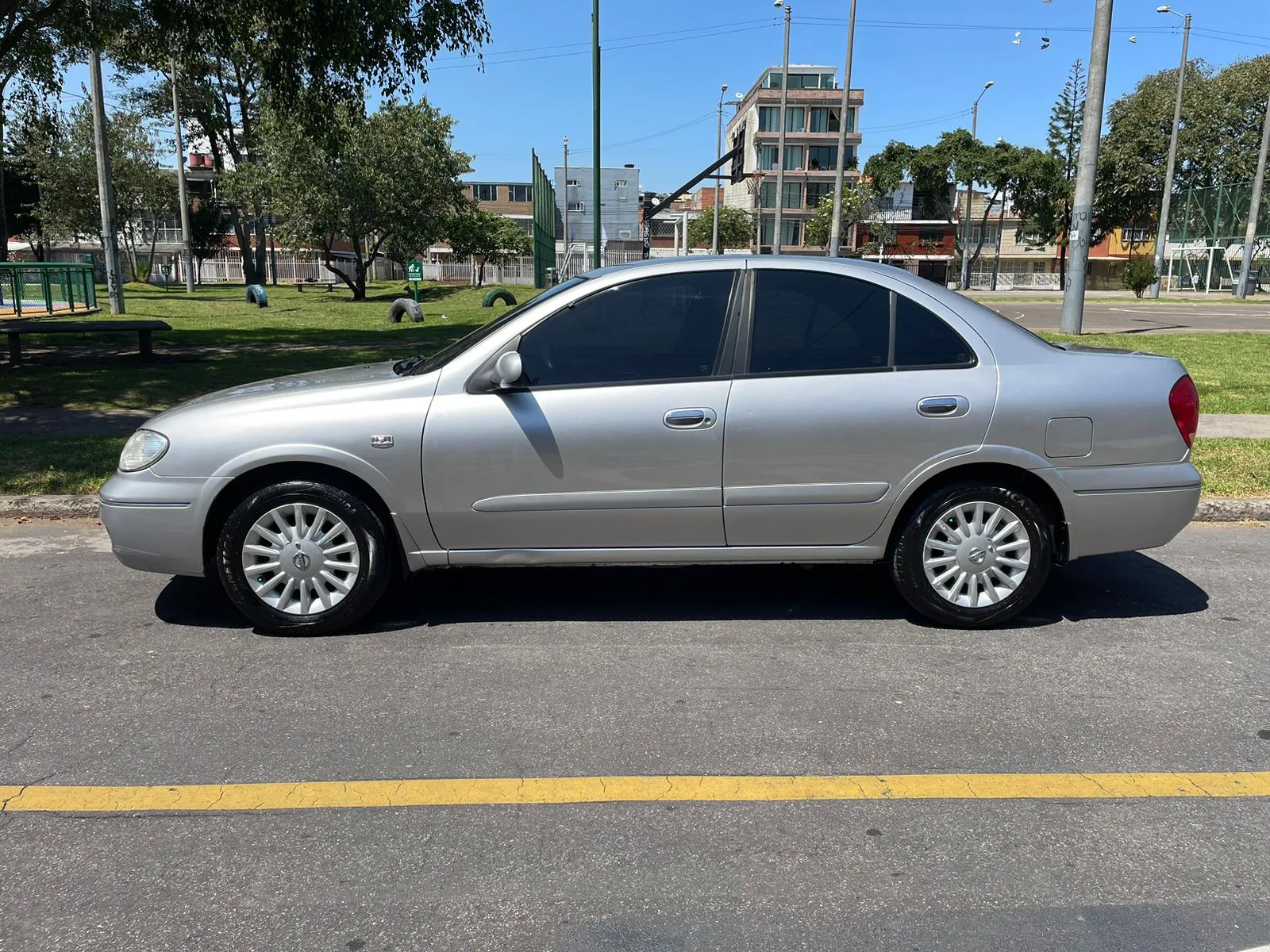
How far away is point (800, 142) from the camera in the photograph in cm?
7850

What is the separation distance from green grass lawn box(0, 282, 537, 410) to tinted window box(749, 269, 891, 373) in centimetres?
749

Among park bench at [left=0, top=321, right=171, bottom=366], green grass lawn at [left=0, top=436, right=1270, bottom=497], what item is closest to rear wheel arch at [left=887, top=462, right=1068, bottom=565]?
green grass lawn at [left=0, top=436, right=1270, bottom=497]

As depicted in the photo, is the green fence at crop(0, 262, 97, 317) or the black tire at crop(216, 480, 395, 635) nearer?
the black tire at crop(216, 480, 395, 635)

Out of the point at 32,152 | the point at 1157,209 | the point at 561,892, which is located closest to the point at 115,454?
the point at 561,892

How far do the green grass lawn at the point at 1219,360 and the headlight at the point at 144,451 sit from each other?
737 centimetres

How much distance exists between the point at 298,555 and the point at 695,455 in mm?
1856

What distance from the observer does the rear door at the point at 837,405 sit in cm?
453

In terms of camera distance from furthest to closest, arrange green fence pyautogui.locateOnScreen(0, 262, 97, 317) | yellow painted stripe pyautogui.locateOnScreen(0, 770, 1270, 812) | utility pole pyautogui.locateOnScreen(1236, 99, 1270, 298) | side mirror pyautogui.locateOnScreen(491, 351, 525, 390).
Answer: utility pole pyautogui.locateOnScreen(1236, 99, 1270, 298), green fence pyautogui.locateOnScreen(0, 262, 97, 317), side mirror pyautogui.locateOnScreen(491, 351, 525, 390), yellow painted stripe pyautogui.locateOnScreen(0, 770, 1270, 812)

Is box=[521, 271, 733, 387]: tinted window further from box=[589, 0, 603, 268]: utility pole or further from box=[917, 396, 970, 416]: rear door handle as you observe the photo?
box=[589, 0, 603, 268]: utility pole

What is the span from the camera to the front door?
14.7 feet

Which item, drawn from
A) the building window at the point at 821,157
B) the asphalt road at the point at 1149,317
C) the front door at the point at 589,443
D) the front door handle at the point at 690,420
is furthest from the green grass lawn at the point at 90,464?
the building window at the point at 821,157

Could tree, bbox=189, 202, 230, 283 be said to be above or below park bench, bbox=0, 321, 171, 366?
above

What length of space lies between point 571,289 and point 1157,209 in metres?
69.3

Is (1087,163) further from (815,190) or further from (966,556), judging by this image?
(815,190)
